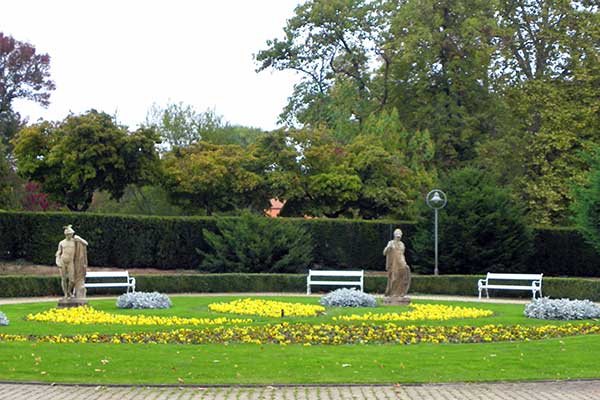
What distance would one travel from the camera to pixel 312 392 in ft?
35.5

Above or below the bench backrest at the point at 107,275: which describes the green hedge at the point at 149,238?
above

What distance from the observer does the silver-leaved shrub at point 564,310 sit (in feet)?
66.1

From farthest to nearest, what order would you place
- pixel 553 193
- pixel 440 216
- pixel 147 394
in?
1. pixel 553 193
2. pixel 440 216
3. pixel 147 394

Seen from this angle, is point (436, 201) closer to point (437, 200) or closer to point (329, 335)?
point (437, 200)

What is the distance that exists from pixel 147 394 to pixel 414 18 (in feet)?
120

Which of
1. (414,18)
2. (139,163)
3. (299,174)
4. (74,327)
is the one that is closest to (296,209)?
(299,174)

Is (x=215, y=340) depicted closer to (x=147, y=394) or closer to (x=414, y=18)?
(x=147, y=394)

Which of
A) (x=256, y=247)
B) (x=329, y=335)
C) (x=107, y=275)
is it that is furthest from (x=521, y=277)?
(x=329, y=335)

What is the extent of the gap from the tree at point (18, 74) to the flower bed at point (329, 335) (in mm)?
40210

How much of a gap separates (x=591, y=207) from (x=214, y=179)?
15.7m

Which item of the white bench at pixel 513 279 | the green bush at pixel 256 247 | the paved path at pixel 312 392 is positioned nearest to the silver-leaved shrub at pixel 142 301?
the green bush at pixel 256 247

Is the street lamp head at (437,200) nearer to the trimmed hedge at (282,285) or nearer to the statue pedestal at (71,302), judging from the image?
the trimmed hedge at (282,285)

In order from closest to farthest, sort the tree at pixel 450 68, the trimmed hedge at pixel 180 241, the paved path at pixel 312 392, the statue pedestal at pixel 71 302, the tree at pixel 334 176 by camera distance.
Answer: the paved path at pixel 312 392 → the statue pedestal at pixel 71 302 → the trimmed hedge at pixel 180 241 → the tree at pixel 334 176 → the tree at pixel 450 68

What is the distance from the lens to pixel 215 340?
15422mm
